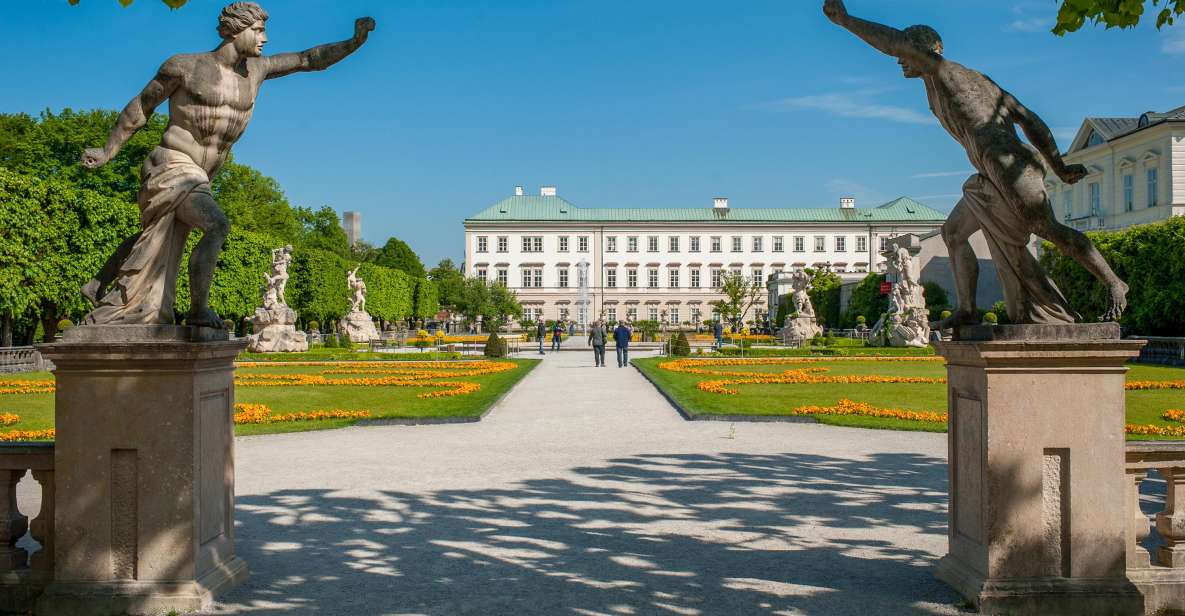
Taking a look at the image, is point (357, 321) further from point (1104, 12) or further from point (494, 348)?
point (1104, 12)

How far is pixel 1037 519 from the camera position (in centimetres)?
407

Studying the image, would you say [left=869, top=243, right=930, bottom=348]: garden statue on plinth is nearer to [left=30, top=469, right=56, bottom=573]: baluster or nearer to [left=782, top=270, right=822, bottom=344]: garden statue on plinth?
[left=782, top=270, right=822, bottom=344]: garden statue on plinth

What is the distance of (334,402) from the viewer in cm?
1432

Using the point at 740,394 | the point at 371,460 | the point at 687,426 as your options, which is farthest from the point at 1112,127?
the point at 371,460

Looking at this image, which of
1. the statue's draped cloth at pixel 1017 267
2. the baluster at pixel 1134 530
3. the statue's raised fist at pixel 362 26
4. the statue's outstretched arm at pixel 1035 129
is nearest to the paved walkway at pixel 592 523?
the baluster at pixel 1134 530

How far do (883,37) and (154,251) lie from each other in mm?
3656

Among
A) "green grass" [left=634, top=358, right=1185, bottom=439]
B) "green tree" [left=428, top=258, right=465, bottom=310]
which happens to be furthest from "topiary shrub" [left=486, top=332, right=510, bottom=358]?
"green tree" [left=428, top=258, right=465, bottom=310]

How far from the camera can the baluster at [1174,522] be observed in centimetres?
426

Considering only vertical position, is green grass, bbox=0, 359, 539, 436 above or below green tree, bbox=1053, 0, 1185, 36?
below

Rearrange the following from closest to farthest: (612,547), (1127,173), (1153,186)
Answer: (612,547) → (1153,186) → (1127,173)

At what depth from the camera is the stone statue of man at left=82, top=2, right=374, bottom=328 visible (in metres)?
4.34

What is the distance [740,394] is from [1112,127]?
44.1 metres

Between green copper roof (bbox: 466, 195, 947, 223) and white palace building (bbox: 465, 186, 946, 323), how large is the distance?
0.32ft

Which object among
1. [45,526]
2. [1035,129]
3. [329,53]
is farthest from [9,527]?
[1035,129]
